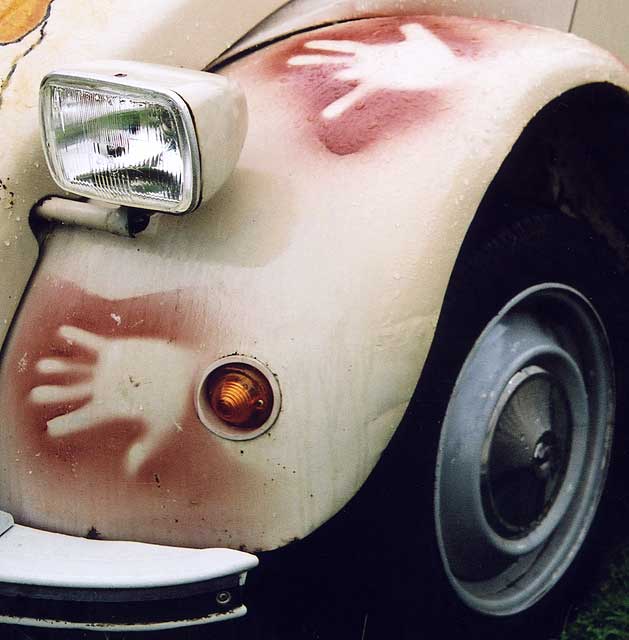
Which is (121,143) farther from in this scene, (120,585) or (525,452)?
(525,452)

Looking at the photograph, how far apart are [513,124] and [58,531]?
2.80 ft

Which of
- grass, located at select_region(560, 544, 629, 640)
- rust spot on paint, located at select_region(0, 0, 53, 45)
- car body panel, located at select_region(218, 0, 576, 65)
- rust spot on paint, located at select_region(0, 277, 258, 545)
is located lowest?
grass, located at select_region(560, 544, 629, 640)

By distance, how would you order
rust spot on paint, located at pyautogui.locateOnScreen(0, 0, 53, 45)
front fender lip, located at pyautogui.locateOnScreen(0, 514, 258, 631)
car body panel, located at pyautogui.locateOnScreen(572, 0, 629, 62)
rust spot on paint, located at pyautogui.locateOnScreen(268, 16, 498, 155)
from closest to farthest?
1. front fender lip, located at pyautogui.locateOnScreen(0, 514, 258, 631)
2. rust spot on paint, located at pyautogui.locateOnScreen(268, 16, 498, 155)
3. rust spot on paint, located at pyautogui.locateOnScreen(0, 0, 53, 45)
4. car body panel, located at pyautogui.locateOnScreen(572, 0, 629, 62)

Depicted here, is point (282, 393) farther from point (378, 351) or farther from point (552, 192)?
point (552, 192)

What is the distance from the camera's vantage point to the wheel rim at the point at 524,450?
1.54 meters

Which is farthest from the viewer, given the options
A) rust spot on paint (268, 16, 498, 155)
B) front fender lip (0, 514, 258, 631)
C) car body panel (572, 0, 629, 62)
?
car body panel (572, 0, 629, 62)

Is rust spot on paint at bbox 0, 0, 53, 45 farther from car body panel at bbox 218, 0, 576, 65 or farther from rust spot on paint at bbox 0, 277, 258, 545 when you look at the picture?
rust spot on paint at bbox 0, 277, 258, 545

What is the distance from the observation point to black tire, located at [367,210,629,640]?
1.39m

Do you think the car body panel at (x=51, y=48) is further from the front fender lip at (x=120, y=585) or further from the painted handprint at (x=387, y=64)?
the front fender lip at (x=120, y=585)

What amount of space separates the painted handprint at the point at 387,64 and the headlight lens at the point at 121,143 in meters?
0.27

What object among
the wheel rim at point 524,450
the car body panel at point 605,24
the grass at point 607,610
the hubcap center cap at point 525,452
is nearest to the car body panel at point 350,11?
the car body panel at point 605,24

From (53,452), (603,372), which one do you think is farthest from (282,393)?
(603,372)

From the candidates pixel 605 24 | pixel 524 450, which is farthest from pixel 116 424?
pixel 605 24

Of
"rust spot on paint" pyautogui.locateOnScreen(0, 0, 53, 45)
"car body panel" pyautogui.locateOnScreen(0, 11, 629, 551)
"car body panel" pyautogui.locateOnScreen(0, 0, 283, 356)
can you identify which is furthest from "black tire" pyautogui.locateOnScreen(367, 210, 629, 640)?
"rust spot on paint" pyautogui.locateOnScreen(0, 0, 53, 45)
